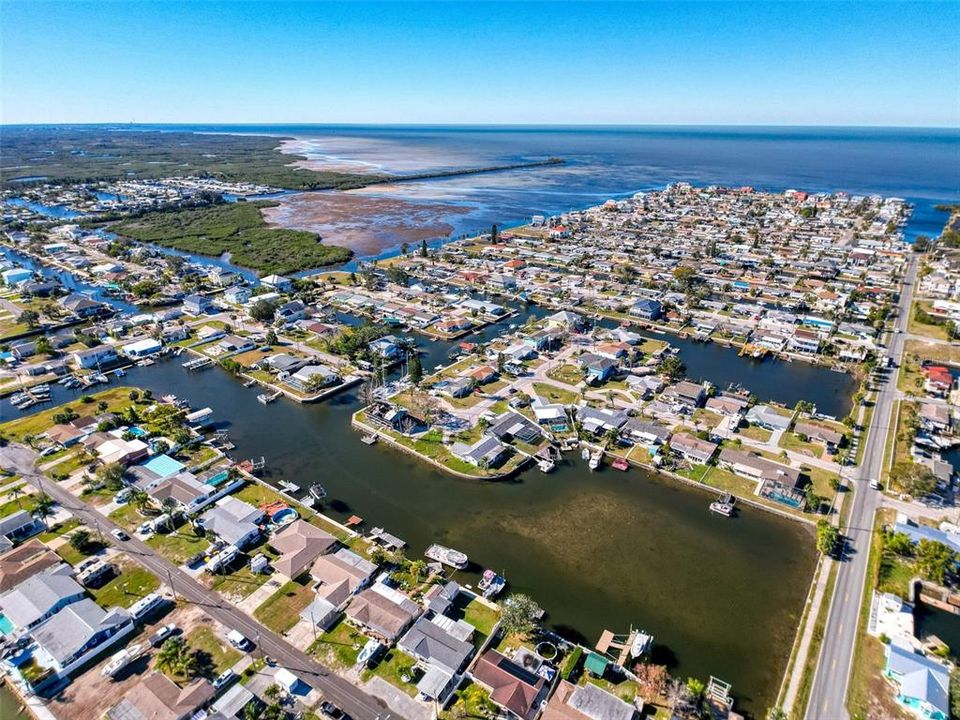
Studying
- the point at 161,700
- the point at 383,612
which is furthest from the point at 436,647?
the point at 161,700

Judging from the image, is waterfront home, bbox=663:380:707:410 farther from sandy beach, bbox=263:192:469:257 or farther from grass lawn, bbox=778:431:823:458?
sandy beach, bbox=263:192:469:257

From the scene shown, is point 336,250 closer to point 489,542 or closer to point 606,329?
point 606,329

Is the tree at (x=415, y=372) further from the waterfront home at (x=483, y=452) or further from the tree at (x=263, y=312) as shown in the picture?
the tree at (x=263, y=312)

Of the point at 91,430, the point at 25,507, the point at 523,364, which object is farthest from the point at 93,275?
the point at 523,364

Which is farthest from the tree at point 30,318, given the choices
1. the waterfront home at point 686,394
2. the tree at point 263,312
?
the waterfront home at point 686,394

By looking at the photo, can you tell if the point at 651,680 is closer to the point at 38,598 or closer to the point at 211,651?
the point at 211,651

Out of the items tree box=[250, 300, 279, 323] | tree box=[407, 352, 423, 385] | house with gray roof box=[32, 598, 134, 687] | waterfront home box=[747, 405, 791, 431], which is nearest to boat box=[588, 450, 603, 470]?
waterfront home box=[747, 405, 791, 431]
